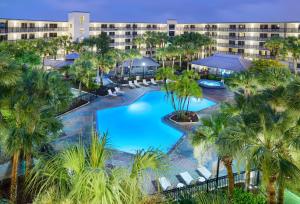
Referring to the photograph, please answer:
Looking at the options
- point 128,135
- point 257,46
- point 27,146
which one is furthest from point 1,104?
point 257,46

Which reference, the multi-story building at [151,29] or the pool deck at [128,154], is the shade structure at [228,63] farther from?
the multi-story building at [151,29]

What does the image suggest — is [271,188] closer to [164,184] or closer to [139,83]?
[164,184]

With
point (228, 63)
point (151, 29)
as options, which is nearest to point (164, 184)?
point (228, 63)

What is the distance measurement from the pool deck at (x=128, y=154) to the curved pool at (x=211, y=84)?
57.2 inches

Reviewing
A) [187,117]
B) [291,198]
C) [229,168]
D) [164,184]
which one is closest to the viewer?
[229,168]

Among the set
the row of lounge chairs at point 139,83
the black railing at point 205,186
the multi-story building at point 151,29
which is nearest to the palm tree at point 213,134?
the black railing at point 205,186

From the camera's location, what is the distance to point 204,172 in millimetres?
18578

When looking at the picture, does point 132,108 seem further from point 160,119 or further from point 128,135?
point 128,135

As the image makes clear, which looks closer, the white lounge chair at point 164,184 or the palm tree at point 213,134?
the palm tree at point 213,134

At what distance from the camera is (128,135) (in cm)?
2758

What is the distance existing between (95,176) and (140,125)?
80.3 ft

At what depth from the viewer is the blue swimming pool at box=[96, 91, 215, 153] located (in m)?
25.4

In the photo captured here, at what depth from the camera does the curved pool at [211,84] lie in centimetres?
4675

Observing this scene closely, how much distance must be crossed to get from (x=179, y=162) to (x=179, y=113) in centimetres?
1125
